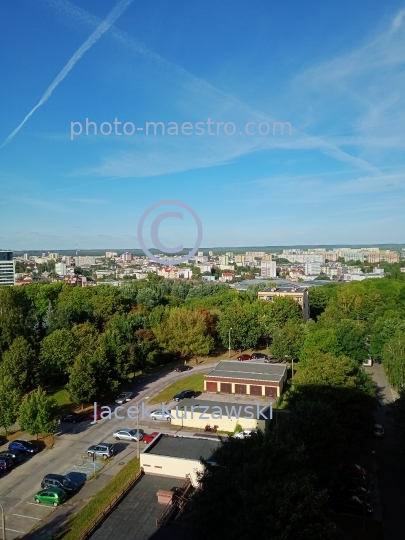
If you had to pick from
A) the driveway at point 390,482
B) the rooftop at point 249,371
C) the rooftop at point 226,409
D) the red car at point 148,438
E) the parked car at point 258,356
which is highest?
the rooftop at point 249,371

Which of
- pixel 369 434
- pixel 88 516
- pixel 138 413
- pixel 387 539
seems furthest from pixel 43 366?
pixel 387 539

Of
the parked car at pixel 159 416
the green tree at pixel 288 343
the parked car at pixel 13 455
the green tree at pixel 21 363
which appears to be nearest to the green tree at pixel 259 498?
the parked car at pixel 13 455

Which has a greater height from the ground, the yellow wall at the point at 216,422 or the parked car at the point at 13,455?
the yellow wall at the point at 216,422

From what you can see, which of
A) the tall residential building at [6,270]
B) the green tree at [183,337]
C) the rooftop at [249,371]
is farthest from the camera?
the tall residential building at [6,270]

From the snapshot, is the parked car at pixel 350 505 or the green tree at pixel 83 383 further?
the green tree at pixel 83 383

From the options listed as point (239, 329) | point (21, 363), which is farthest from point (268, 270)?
point (21, 363)

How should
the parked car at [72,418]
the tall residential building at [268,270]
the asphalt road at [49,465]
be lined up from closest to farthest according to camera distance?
1. the asphalt road at [49,465]
2. the parked car at [72,418]
3. the tall residential building at [268,270]

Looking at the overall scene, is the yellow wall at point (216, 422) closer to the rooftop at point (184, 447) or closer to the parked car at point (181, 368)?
the rooftop at point (184, 447)
